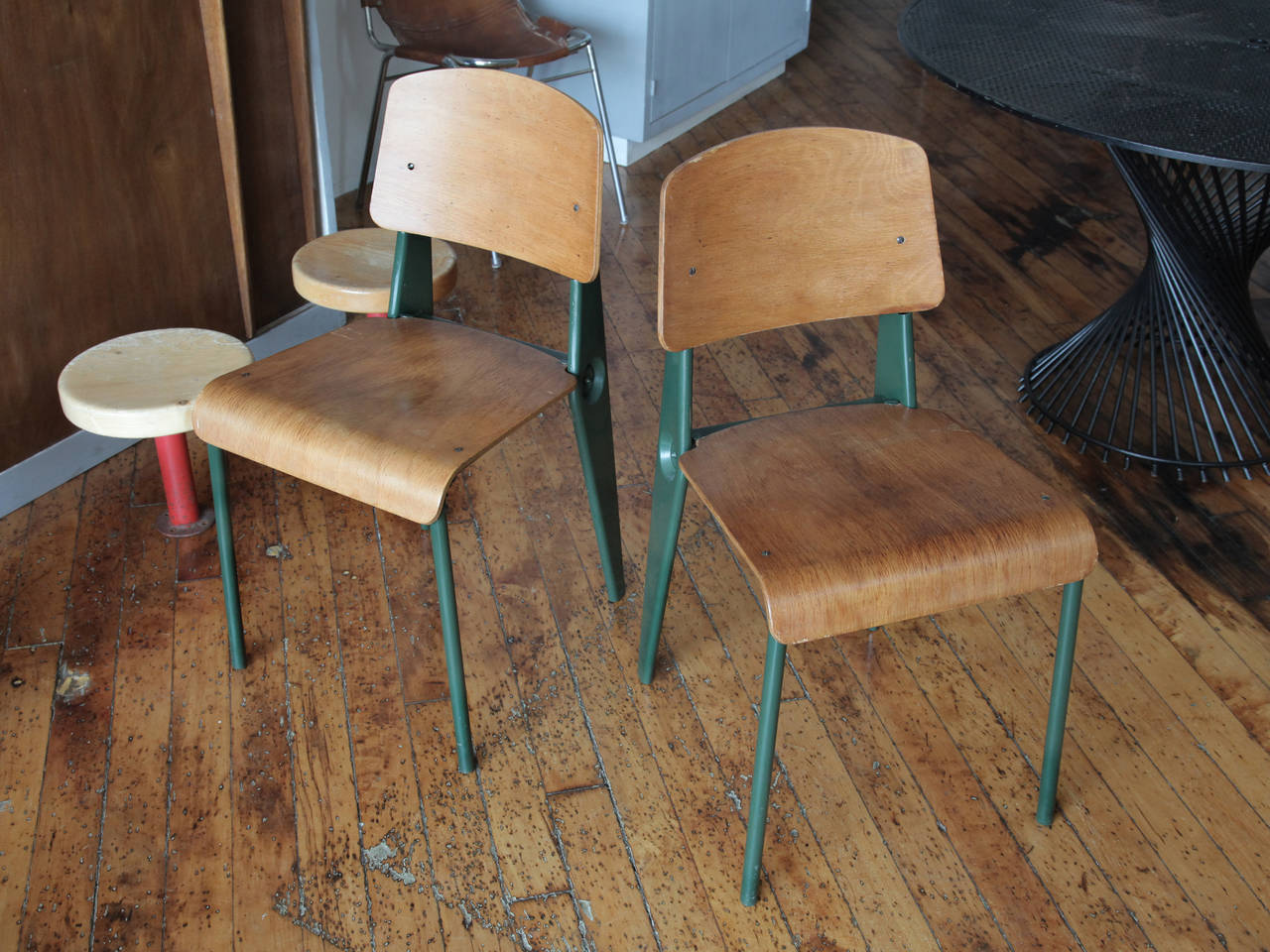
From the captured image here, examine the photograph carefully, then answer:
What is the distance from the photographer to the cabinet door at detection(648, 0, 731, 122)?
378 centimetres

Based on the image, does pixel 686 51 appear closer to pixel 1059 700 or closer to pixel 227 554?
pixel 227 554

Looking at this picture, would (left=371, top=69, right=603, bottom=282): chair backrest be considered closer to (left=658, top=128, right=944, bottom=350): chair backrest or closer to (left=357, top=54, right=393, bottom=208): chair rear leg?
(left=658, top=128, right=944, bottom=350): chair backrest

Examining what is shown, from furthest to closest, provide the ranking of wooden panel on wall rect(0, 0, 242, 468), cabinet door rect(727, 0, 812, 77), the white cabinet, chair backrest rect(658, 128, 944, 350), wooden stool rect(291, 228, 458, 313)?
cabinet door rect(727, 0, 812, 77) < the white cabinet < wooden stool rect(291, 228, 458, 313) < wooden panel on wall rect(0, 0, 242, 468) < chair backrest rect(658, 128, 944, 350)

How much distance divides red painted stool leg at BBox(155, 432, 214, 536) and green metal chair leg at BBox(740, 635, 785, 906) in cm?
119

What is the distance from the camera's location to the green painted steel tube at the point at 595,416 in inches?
67.4

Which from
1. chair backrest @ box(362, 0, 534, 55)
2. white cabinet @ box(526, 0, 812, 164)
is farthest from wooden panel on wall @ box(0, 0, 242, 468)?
white cabinet @ box(526, 0, 812, 164)

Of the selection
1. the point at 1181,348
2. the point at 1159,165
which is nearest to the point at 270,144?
the point at 1159,165

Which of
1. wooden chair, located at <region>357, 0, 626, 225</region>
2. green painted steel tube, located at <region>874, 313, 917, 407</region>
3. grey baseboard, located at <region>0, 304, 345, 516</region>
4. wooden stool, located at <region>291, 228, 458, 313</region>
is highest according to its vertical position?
green painted steel tube, located at <region>874, 313, 917, 407</region>

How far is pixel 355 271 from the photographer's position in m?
2.23

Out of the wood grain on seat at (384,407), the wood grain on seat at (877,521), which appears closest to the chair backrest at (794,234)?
the wood grain on seat at (877,521)

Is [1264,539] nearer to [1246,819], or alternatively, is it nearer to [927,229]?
[1246,819]

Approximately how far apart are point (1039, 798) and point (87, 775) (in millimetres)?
1362

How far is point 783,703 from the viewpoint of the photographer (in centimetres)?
189

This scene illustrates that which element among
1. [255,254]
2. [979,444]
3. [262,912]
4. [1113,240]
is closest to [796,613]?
[979,444]
